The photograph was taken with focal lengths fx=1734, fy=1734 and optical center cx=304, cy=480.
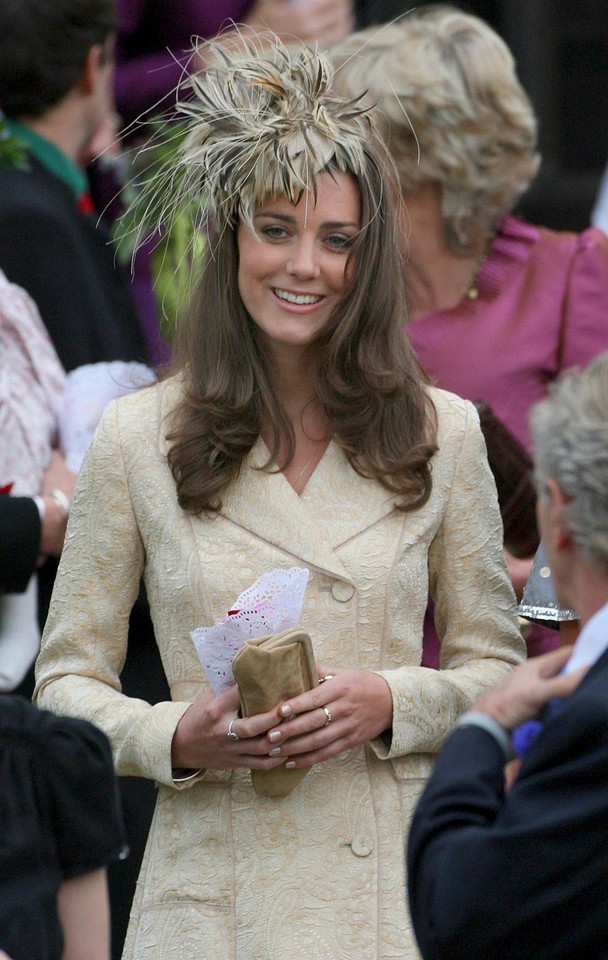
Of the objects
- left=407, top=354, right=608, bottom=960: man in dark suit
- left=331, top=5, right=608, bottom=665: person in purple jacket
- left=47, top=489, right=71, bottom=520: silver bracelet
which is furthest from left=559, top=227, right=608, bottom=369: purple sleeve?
left=407, top=354, right=608, bottom=960: man in dark suit

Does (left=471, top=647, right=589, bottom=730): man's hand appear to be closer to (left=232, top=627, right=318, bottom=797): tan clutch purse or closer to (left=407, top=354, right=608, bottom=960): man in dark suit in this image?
(left=407, top=354, right=608, bottom=960): man in dark suit

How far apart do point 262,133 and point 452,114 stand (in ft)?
3.85

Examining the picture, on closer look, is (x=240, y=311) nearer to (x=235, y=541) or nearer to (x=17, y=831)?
(x=235, y=541)

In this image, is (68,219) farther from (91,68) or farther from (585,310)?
(585,310)

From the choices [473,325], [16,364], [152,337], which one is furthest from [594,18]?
[16,364]

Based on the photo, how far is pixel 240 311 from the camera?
10.4 feet

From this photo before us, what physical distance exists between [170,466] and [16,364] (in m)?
1.03

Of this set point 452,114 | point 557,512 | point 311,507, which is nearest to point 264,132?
point 311,507

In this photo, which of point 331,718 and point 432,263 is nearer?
point 331,718

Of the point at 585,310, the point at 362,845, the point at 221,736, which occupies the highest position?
the point at 221,736

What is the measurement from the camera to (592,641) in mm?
2213

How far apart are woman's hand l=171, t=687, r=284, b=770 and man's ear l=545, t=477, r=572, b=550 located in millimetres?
677

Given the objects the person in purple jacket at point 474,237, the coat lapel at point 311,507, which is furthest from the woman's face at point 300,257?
the person in purple jacket at point 474,237

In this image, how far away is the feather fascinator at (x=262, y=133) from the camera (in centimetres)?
302
